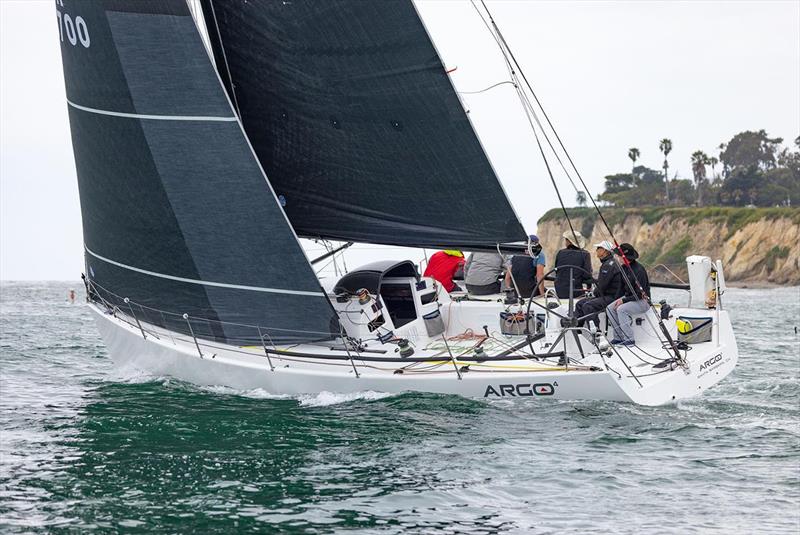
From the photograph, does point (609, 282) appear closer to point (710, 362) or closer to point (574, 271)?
point (574, 271)

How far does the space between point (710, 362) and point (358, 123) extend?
5.44 m

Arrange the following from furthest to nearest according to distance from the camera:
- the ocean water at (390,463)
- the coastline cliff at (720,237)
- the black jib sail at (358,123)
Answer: the coastline cliff at (720,237), the black jib sail at (358,123), the ocean water at (390,463)

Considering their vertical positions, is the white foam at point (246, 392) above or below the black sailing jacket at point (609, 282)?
below

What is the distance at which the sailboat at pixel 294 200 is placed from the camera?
12742mm

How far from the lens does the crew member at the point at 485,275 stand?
1584cm

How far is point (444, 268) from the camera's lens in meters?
15.9

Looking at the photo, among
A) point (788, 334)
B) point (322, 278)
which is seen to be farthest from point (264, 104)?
point (788, 334)

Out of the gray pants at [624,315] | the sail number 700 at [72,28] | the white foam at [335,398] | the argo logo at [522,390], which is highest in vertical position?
the sail number 700 at [72,28]

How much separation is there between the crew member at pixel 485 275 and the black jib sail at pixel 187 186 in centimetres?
347

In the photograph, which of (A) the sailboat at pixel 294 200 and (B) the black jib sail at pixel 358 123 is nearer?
(A) the sailboat at pixel 294 200

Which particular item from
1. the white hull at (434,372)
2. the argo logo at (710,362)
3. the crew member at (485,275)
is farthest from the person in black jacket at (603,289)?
the crew member at (485,275)

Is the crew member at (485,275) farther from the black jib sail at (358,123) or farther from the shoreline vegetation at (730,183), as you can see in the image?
the shoreline vegetation at (730,183)

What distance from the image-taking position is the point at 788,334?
26266mm

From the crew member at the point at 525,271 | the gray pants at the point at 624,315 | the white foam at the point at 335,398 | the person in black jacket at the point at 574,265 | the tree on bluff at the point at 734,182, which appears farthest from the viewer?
the tree on bluff at the point at 734,182
